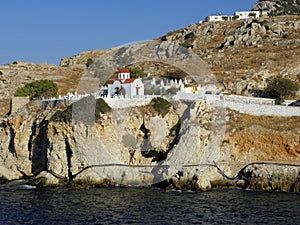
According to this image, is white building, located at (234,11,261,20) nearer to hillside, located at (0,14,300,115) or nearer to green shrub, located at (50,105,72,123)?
hillside, located at (0,14,300,115)

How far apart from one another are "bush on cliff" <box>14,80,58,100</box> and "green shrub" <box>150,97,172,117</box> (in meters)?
27.3

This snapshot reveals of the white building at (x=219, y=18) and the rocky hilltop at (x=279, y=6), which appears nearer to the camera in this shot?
the white building at (x=219, y=18)

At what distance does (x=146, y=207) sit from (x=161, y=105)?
17.8m

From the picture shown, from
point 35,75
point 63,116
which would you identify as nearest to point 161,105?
point 63,116

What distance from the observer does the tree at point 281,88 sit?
219 ft

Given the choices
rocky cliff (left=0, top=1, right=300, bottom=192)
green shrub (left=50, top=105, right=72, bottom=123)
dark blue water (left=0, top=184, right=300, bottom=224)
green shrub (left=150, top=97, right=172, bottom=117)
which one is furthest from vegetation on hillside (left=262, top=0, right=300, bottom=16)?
dark blue water (left=0, top=184, right=300, bottom=224)

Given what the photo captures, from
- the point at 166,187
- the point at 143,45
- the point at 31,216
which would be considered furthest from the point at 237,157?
the point at 143,45

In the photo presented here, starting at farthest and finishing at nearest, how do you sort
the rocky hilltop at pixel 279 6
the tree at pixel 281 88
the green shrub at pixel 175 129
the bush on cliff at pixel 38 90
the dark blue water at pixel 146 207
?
the rocky hilltop at pixel 279 6 → the bush on cliff at pixel 38 90 → the tree at pixel 281 88 → the green shrub at pixel 175 129 → the dark blue water at pixel 146 207

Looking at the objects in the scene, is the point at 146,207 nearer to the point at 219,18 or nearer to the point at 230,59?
the point at 230,59

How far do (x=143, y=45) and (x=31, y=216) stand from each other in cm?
7943

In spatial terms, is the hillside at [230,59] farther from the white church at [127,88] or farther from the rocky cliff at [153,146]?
the white church at [127,88]

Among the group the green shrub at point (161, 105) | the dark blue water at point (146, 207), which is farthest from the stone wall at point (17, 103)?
the dark blue water at point (146, 207)

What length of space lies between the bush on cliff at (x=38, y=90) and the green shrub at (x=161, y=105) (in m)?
27.3

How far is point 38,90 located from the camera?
8038 centimetres
